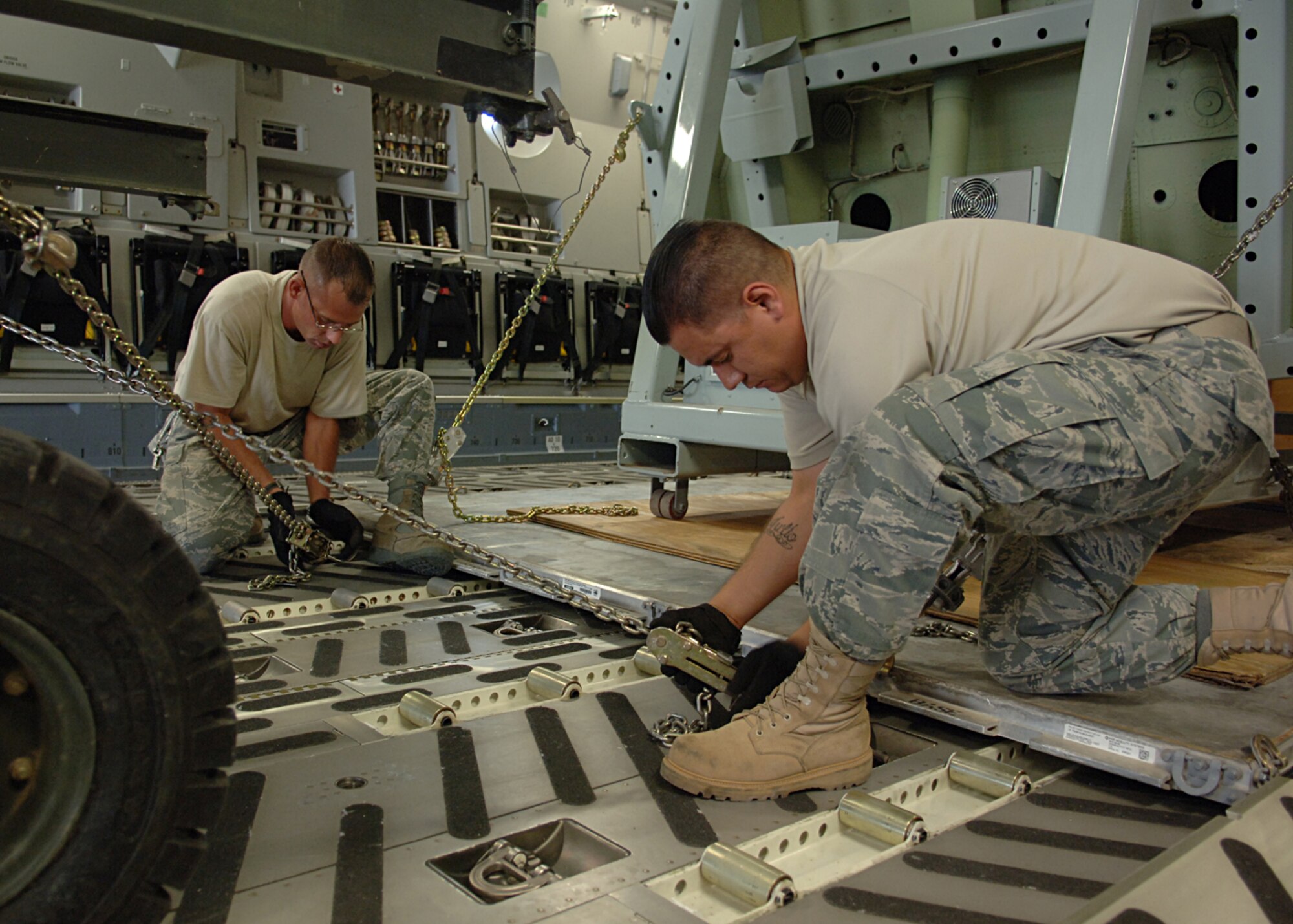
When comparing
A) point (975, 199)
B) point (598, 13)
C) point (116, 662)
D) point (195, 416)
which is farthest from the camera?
point (598, 13)

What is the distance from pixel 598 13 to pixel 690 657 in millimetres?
8198

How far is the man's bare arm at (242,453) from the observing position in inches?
133

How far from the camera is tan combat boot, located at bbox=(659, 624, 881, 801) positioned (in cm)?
165

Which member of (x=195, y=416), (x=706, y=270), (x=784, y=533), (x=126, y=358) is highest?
(x=706, y=270)

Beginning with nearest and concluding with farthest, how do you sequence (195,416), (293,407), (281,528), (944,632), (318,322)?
(944,632), (195,416), (318,322), (281,528), (293,407)

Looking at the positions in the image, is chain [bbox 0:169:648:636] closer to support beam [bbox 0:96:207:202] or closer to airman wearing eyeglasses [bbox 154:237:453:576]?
airman wearing eyeglasses [bbox 154:237:453:576]

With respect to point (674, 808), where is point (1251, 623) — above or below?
above

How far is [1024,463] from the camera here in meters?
1.60

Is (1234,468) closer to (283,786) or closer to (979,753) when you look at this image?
(979,753)

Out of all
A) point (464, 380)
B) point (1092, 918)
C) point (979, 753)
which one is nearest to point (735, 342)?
point (979, 753)

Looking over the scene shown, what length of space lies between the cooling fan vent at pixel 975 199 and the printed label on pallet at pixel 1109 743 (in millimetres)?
2545

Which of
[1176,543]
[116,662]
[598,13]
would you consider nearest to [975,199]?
[1176,543]

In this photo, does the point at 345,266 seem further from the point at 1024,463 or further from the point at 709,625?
the point at 1024,463

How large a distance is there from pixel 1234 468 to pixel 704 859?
1.23 m
